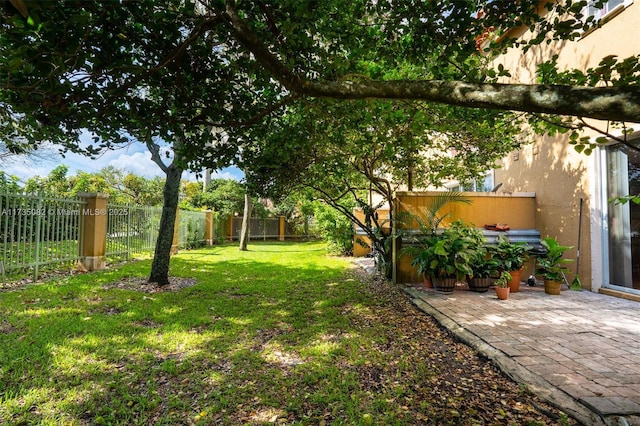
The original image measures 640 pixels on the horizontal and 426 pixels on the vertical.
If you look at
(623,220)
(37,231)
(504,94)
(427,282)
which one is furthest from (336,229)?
(504,94)

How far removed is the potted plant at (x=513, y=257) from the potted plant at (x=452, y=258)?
399 millimetres

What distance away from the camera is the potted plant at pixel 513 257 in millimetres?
5663

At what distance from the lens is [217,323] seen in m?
4.24

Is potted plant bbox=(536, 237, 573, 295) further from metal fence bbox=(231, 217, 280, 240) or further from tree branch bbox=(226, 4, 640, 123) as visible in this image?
metal fence bbox=(231, 217, 280, 240)

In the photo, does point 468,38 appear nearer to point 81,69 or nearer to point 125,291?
point 81,69

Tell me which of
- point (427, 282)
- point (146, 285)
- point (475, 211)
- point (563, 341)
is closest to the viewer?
point (563, 341)

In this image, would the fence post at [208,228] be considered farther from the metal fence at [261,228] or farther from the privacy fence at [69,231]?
the privacy fence at [69,231]

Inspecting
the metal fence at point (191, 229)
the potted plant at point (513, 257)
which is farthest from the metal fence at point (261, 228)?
the potted plant at point (513, 257)

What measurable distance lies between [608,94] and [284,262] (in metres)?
9.40

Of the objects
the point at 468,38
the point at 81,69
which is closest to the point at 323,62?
the point at 468,38

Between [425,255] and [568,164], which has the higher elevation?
[568,164]

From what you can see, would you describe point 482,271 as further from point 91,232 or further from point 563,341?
point 91,232

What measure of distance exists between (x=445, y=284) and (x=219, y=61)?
501 cm

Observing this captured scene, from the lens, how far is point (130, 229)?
9.68 metres
